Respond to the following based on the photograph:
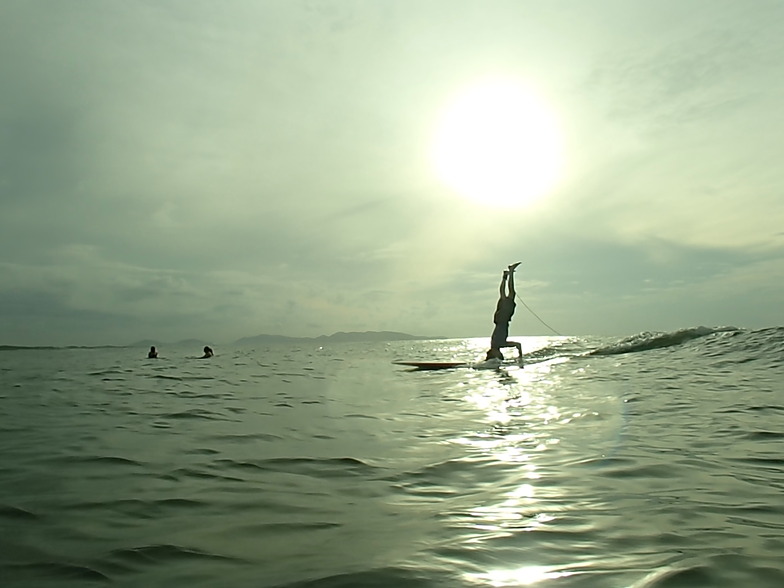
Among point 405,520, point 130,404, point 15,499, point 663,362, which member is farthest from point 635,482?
point 663,362

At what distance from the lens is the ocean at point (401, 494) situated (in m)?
3.21

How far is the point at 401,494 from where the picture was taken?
495 centimetres

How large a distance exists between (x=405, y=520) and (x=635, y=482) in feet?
7.27

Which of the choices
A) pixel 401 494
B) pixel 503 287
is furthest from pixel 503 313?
pixel 401 494

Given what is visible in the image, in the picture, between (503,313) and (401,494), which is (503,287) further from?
(401,494)

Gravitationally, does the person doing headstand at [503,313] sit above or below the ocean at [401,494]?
above

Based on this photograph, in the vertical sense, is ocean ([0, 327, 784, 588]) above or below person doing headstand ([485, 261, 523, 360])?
below

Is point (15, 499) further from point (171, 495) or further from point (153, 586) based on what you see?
point (153, 586)

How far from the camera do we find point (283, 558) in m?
3.42

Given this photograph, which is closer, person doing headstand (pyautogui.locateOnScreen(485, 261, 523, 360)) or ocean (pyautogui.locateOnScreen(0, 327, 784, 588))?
ocean (pyautogui.locateOnScreen(0, 327, 784, 588))

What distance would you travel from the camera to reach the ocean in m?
3.21

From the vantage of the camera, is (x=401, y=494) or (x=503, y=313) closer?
(x=401, y=494)

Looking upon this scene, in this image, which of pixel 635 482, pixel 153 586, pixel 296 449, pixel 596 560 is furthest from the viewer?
pixel 296 449

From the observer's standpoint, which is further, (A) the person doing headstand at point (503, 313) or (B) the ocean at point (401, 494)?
(A) the person doing headstand at point (503, 313)
